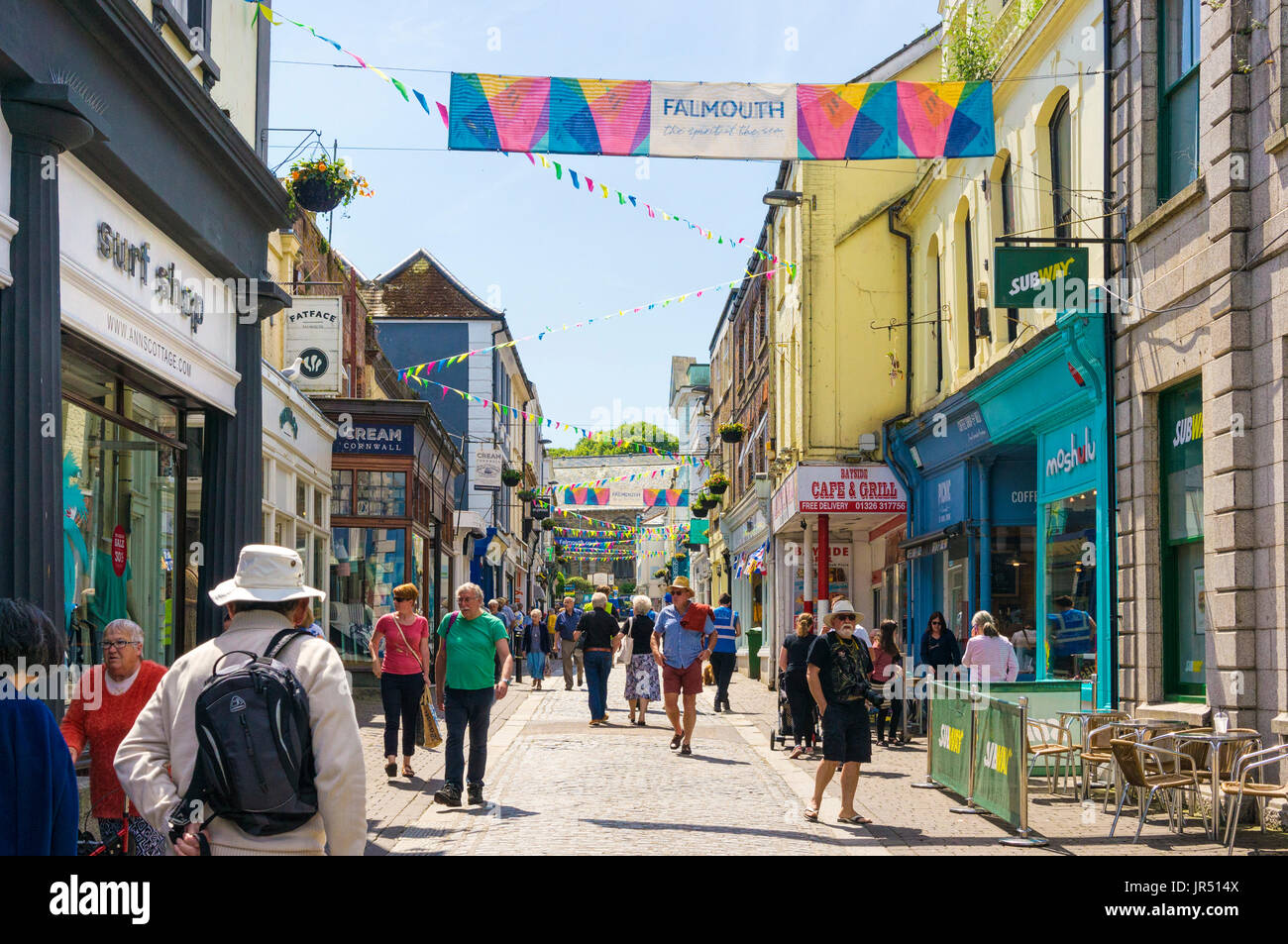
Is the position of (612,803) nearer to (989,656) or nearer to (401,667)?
(401,667)

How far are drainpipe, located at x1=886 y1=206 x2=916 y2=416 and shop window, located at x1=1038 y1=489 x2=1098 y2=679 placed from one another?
815 cm

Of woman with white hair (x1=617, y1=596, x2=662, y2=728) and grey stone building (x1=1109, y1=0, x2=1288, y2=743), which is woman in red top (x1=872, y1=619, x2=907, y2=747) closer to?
woman with white hair (x1=617, y1=596, x2=662, y2=728)

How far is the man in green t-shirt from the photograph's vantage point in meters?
11.2

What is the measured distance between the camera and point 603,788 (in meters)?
12.3

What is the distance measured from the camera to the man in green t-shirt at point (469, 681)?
36.9ft

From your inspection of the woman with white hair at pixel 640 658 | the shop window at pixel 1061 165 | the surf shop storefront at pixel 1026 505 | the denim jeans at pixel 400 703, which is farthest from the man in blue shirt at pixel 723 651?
the denim jeans at pixel 400 703

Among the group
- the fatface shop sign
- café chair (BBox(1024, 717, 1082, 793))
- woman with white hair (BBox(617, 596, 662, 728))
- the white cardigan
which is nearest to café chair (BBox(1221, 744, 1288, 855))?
café chair (BBox(1024, 717, 1082, 793))

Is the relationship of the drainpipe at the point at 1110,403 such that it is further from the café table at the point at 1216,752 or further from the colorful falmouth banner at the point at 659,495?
the colorful falmouth banner at the point at 659,495

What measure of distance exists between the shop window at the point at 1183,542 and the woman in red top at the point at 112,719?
342 inches

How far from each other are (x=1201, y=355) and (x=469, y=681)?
258 inches

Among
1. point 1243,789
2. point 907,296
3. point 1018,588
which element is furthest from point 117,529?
point 907,296

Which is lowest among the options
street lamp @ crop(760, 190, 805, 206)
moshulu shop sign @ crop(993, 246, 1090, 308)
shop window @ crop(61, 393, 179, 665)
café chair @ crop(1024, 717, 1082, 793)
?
café chair @ crop(1024, 717, 1082, 793)

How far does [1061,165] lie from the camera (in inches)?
619
